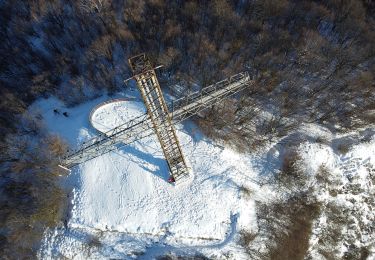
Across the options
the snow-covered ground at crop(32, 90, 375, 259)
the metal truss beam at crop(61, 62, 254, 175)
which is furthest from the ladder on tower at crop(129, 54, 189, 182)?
the snow-covered ground at crop(32, 90, 375, 259)

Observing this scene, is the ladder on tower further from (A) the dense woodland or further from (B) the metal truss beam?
(A) the dense woodland

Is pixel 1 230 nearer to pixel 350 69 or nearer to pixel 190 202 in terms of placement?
pixel 190 202

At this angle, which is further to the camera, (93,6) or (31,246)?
(93,6)

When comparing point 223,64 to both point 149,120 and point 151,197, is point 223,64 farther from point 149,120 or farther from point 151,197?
point 151,197

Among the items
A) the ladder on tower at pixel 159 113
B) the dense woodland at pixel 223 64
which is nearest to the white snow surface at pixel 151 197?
the ladder on tower at pixel 159 113

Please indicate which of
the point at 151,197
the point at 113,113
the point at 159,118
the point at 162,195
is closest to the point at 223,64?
the point at 159,118

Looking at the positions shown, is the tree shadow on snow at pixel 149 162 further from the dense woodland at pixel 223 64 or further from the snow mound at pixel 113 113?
the dense woodland at pixel 223 64

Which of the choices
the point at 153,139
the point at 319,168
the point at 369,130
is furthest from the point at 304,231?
the point at 153,139
